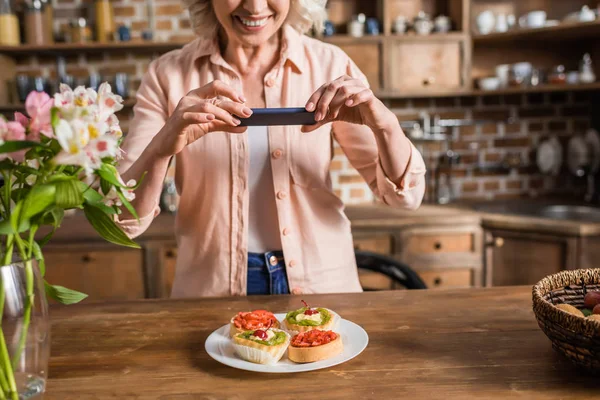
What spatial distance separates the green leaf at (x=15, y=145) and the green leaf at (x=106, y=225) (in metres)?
0.13

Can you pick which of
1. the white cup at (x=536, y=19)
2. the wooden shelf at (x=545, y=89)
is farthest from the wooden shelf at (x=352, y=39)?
the white cup at (x=536, y=19)

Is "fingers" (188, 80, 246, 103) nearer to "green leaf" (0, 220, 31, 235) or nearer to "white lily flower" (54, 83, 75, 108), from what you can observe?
"white lily flower" (54, 83, 75, 108)

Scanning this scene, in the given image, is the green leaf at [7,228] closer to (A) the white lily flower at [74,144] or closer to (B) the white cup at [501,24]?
(A) the white lily flower at [74,144]

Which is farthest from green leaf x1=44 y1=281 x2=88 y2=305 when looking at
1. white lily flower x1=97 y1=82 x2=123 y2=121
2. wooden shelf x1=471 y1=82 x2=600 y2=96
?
wooden shelf x1=471 y1=82 x2=600 y2=96

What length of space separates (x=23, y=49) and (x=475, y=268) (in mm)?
2485

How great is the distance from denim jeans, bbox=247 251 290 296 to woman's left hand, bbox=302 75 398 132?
15.6 inches

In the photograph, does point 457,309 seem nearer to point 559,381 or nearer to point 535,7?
point 559,381

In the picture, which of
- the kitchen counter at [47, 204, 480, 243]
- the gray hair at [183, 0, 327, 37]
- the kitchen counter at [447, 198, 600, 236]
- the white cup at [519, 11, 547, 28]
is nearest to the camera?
the gray hair at [183, 0, 327, 37]

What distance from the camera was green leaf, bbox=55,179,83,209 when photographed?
2.49ft

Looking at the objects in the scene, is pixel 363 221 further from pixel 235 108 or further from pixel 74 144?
pixel 74 144

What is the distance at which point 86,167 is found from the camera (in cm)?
74

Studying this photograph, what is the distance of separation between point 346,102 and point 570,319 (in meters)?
0.59

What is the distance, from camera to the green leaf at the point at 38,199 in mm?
745

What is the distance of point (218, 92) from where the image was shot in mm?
1247
